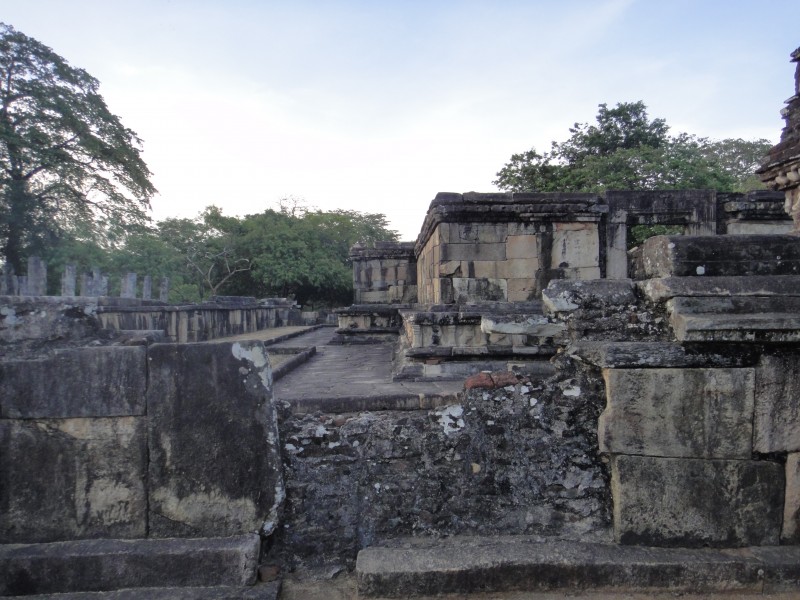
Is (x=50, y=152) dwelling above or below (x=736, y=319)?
above

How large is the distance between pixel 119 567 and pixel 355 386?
10.4 ft

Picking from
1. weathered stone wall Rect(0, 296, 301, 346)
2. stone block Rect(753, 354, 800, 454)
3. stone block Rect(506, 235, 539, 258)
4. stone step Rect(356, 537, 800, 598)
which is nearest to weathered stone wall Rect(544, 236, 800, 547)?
stone block Rect(753, 354, 800, 454)

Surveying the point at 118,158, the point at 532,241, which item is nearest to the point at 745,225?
the point at 532,241

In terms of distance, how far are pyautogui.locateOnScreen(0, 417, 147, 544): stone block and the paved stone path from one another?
1.37m

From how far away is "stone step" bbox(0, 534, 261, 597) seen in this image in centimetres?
225

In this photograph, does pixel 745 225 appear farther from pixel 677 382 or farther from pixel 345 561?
pixel 345 561

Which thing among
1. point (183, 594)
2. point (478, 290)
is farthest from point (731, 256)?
point (478, 290)

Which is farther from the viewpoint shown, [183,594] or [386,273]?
[386,273]

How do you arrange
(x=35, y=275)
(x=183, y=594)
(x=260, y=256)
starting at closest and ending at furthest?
(x=183, y=594) → (x=35, y=275) → (x=260, y=256)

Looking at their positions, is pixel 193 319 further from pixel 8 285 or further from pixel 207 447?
pixel 207 447

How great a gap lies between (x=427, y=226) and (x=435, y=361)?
127 inches

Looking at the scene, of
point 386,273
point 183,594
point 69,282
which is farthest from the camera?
point 69,282

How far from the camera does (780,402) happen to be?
7.73 ft

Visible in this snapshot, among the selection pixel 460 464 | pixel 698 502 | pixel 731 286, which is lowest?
pixel 698 502
